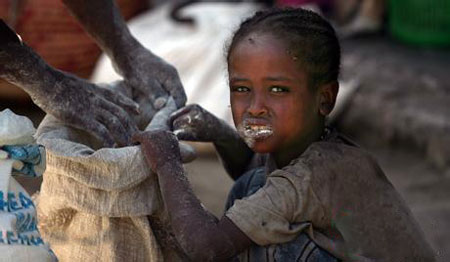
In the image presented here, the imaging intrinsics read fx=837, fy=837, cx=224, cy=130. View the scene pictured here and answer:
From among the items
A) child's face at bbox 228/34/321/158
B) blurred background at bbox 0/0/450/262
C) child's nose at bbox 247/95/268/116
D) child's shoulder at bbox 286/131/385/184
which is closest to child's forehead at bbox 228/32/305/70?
child's face at bbox 228/34/321/158

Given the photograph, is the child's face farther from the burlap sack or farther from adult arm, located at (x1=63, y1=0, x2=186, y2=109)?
adult arm, located at (x1=63, y1=0, x2=186, y2=109)

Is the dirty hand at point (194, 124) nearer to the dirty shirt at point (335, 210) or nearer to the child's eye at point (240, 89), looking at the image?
the child's eye at point (240, 89)

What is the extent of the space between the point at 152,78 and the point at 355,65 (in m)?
3.17

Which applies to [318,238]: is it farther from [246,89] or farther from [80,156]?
[80,156]

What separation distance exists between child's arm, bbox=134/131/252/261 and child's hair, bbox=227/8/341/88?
334 mm

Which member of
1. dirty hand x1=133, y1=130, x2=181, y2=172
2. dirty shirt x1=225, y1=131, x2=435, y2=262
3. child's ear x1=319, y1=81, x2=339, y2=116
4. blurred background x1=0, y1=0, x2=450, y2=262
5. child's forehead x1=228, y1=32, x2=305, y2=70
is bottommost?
blurred background x1=0, y1=0, x2=450, y2=262

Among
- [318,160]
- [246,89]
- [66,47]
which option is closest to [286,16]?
[246,89]

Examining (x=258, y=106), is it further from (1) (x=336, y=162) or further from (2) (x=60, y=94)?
(2) (x=60, y=94)

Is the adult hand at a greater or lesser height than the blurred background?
greater

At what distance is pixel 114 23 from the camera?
2.56 metres

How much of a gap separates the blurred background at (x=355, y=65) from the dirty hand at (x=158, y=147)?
2.08m

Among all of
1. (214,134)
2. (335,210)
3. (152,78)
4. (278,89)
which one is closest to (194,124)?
(214,134)

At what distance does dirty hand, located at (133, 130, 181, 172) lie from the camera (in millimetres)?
2047

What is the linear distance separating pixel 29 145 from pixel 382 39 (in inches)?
178
